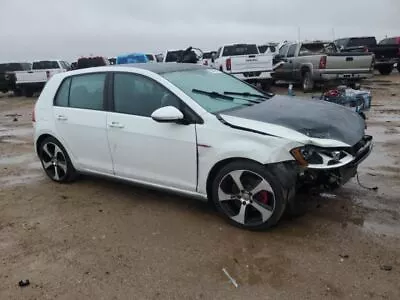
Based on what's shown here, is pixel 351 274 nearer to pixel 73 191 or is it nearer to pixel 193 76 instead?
pixel 193 76

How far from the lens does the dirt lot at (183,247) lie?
3.19m

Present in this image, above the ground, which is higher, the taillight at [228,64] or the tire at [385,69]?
the taillight at [228,64]

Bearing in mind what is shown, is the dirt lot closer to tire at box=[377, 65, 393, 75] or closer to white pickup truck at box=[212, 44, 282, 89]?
white pickup truck at box=[212, 44, 282, 89]

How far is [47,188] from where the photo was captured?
18.6 ft

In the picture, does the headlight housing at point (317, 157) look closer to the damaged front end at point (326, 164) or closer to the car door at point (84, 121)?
the damaged front end at point (326, 164)

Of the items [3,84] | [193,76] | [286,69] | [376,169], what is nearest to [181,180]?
[193,76]

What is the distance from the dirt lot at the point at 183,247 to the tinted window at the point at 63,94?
43.4 inches

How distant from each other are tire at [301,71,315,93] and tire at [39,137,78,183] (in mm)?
11625

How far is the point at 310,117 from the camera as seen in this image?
4.08 metres

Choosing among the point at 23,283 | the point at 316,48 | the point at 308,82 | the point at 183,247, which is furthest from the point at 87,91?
the point at 316,48

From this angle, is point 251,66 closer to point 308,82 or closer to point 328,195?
point 308,82

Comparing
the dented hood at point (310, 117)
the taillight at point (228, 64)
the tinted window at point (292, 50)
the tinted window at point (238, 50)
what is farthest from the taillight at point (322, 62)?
the dented hood at point (310, 117)

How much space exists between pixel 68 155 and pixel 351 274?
3.72 m

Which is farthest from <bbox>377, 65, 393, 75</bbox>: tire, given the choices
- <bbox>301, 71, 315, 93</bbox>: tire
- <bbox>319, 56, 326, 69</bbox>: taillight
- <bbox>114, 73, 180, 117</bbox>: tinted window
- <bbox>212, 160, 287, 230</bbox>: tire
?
<bbox>212, 160, 287, 230</bbox>: tire
